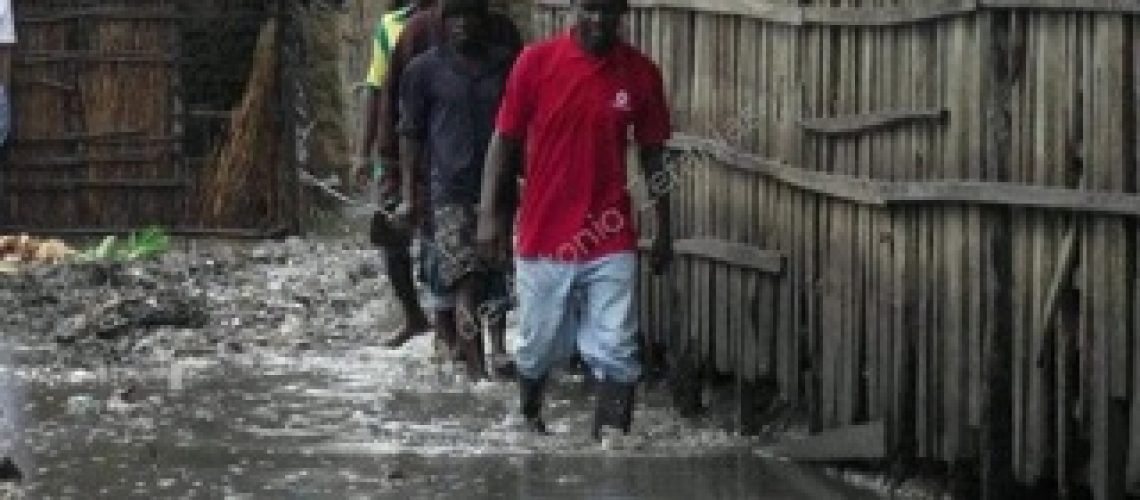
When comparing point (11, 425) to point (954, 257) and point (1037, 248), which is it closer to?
point (954, 257)

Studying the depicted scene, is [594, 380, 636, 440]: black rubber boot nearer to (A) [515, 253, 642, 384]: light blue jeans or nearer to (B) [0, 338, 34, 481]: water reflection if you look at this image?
(A) [515, 253, 642, 384]: light blue jeans

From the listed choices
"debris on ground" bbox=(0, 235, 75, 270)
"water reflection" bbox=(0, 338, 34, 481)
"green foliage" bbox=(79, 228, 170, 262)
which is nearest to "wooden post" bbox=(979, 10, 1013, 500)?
"water reflection" bbox=(0, 338, 34, 481)

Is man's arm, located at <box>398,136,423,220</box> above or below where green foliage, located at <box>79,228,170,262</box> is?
above

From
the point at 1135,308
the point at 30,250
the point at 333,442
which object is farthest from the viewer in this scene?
the point at 30,250

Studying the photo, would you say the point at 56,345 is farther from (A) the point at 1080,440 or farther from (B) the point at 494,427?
(A) the point at 1080,440

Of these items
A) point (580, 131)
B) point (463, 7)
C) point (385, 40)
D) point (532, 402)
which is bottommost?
point (532, 402)

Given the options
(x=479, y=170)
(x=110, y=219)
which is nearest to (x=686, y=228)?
(x=479, y=170)

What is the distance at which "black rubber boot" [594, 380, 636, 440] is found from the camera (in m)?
11.0

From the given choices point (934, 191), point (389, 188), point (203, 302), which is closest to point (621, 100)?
point (934, 191)

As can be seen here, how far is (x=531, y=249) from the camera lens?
35.9ft

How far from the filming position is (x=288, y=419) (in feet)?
39.1

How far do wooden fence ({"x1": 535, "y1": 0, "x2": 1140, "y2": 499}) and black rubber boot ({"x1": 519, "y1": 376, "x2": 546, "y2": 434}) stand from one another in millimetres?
854

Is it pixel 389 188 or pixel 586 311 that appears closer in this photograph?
pixel 586 311

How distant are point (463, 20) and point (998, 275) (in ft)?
14.3
